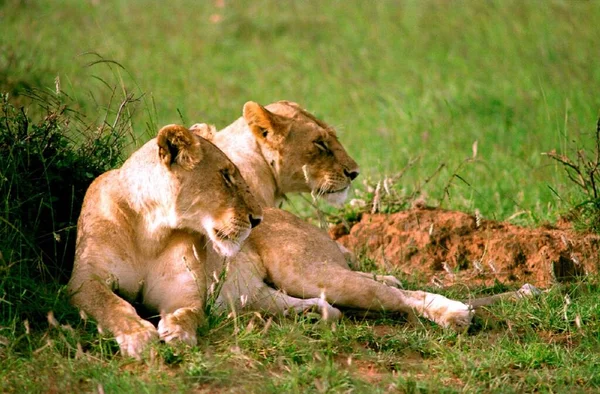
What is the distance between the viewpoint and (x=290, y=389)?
390 cm

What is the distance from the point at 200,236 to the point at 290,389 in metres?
1.12

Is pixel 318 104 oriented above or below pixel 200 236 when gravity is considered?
below

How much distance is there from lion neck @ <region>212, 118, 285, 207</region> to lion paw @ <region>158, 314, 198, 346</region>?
1406 mm

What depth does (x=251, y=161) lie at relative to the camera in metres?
5.74

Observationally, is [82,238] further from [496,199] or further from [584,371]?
[496,199]

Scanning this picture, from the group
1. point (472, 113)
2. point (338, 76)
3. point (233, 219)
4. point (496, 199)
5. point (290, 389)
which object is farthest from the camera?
point (338, 76)

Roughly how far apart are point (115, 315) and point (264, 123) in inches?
71.2

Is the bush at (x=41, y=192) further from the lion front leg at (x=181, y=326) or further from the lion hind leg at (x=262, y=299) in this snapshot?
the lion hind leg at (x=262, y=299)

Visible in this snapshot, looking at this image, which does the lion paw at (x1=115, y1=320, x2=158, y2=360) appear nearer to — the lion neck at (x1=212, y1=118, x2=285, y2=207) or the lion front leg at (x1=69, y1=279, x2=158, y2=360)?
the lion front leg at (x1=69, y1=279, x2=158, y2=360)

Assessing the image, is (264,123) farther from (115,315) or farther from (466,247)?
(115,315)

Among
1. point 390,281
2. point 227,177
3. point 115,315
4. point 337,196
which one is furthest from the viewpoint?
point 337,196

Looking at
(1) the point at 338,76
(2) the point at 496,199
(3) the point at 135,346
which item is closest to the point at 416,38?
(1) the point at 338,76

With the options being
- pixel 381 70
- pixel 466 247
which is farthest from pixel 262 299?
pixel 381 70

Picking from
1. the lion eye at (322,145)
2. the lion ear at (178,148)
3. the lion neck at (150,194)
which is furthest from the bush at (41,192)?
the lion eye at (322,145)
